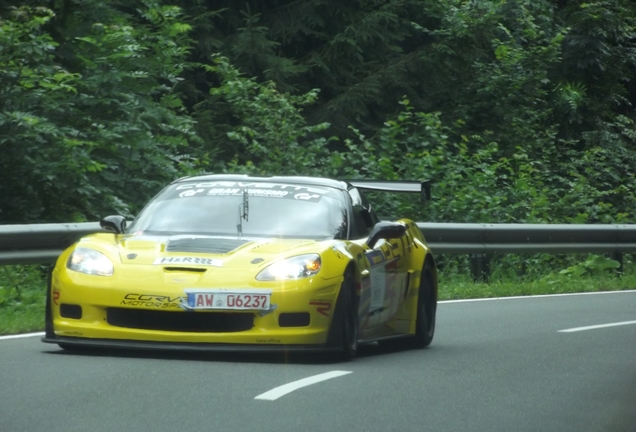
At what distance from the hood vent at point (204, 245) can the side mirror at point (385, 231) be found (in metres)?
1.00

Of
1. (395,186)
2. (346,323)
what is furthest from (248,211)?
(395,186)

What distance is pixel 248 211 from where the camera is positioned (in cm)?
995

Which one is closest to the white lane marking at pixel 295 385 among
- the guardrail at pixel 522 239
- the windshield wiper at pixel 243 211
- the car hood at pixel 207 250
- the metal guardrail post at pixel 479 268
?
the car hood at pixel 207 250

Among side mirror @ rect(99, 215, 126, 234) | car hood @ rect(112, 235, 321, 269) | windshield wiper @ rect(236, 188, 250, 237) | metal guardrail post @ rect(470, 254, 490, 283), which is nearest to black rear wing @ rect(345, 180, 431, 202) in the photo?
windshield wiper @ rect(236, 188, 250, 237)

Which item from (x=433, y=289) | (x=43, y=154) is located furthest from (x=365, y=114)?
(x=433, y=289)

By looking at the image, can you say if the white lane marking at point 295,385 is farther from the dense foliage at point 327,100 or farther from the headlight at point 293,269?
the dense foliage at point 327,100

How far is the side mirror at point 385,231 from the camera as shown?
9.88 meters

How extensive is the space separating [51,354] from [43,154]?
26.4 feet

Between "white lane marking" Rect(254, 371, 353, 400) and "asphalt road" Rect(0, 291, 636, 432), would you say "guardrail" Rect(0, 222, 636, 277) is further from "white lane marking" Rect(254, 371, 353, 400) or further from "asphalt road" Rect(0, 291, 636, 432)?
"white lane marking" Rect(254, 371, 353, 400)

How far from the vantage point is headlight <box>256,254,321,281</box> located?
8.82m

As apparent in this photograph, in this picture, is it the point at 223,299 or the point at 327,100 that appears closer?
the point at 223,299

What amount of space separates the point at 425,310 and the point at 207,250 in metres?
2.51

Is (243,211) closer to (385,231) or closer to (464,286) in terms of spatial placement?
(385,231)

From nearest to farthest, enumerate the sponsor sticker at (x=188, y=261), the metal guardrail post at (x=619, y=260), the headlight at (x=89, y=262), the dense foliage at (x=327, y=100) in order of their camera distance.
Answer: the sponsor sticker at (x=188, y=261), the headlight at (x=89, y=262), the dense foliage at (x=327, y=100), the metal guardrail post at (x=619, y=260)
